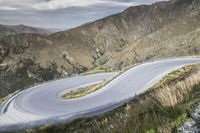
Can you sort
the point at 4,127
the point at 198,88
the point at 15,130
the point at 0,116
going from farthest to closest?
the point at 0,116 < the point at 4,127 < the point at 15,130 < the point at 198,88

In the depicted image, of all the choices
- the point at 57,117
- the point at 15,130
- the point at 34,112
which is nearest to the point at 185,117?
the point at 15,130

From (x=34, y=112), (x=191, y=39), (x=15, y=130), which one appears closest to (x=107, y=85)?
(x=34, y=112)

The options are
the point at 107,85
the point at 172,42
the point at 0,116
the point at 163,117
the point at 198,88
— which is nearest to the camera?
the point at 163,117

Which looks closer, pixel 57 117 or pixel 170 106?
pixel 170 106

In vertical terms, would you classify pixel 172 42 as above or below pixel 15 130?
below

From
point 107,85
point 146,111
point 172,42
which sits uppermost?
point 146,111

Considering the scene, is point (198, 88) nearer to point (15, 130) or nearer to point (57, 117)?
point (15, 130)

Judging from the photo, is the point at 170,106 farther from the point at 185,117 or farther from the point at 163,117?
the point at 185,117
